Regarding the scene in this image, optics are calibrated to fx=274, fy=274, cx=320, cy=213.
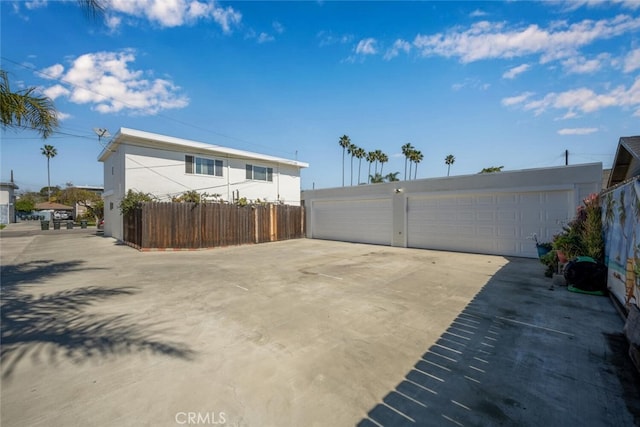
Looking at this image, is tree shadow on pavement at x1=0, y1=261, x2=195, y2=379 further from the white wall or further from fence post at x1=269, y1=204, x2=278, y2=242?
fence post at x1=269, y1=204, x2=278, y2=242

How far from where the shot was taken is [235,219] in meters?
14.3

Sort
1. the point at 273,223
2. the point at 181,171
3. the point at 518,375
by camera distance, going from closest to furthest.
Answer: the point at 518,375 < the point at 181,171 < the point at 273,223

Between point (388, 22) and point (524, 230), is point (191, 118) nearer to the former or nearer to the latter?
point (388, 22)

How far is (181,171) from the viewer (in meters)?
15.2

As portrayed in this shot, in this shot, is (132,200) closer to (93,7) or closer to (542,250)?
(93,7)

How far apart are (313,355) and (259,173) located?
54.6 ft

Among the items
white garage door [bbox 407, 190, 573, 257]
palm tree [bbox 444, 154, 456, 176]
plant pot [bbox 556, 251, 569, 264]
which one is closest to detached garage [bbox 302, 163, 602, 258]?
white garage door [bbox 407, 190, 573, 257]

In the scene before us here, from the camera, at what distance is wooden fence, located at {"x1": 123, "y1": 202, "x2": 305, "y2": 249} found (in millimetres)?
12195

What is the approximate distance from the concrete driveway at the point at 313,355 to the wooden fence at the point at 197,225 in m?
6.02

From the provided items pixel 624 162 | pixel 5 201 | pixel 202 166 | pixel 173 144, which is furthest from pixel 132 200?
pixel 5 201

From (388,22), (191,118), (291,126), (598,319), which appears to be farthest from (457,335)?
(191,118)

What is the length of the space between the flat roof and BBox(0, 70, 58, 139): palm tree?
6.66 meters
